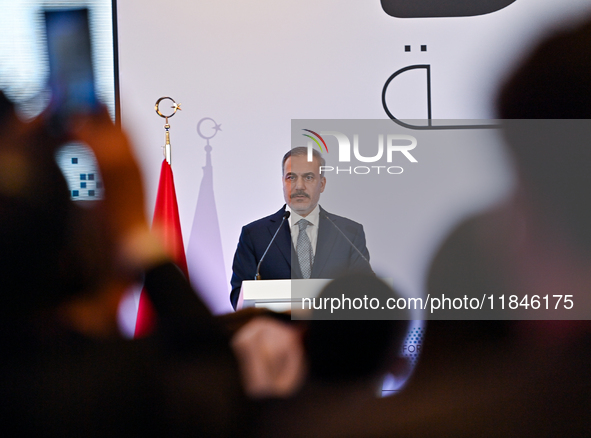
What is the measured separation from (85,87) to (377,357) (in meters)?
1.84

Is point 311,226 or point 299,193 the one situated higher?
point 299,193

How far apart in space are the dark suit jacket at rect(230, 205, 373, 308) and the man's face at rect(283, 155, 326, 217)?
0.08m

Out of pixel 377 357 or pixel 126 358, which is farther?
pixel 377 357

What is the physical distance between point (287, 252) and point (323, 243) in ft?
0.98

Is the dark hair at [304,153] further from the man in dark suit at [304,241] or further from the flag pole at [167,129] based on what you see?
the flag pole at [167,129]

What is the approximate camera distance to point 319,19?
288cm

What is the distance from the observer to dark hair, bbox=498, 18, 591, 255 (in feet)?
8.38

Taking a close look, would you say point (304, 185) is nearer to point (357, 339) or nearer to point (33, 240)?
point (357, 339)

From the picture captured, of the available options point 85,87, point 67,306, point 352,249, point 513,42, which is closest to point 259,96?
point 85,87

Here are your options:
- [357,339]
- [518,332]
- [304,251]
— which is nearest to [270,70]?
[304,251]

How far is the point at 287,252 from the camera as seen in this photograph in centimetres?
252

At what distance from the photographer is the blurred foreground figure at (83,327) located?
1788mm

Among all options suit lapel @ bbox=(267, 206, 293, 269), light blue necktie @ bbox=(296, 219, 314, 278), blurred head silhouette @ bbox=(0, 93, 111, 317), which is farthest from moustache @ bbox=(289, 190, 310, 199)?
blurred head silhouette @ bbox=(0, 93, 111, 317)

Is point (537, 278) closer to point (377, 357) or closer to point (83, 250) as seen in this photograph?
point (377, 357)
